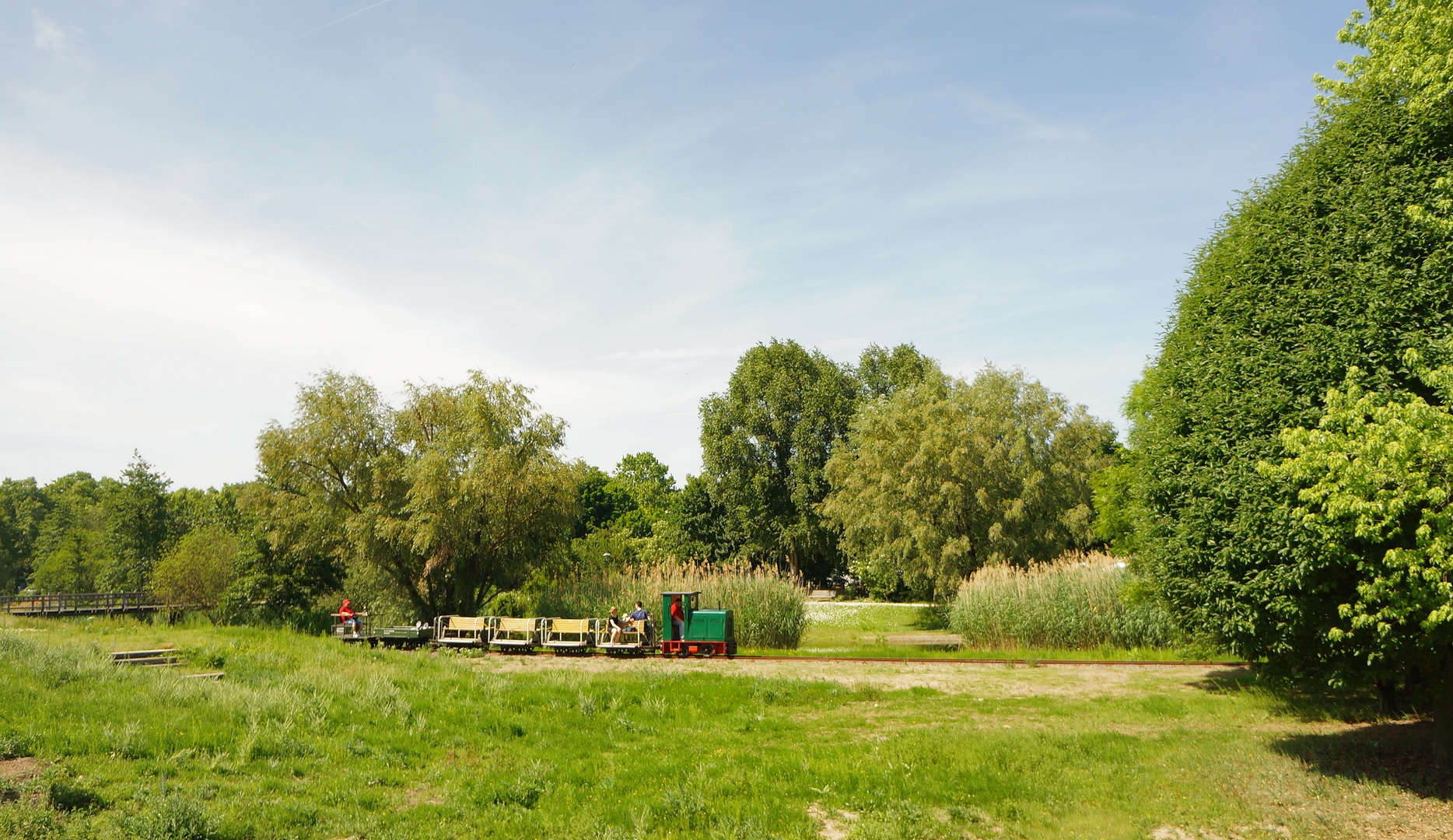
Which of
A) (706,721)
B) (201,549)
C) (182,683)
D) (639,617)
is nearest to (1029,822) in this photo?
(706,721)

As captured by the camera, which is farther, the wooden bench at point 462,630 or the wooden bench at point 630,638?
the wooden bench at point 462,630

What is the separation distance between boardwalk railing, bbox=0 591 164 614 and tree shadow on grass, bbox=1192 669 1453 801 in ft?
164

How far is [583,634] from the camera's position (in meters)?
23.4

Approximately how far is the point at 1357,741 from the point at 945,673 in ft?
26.4

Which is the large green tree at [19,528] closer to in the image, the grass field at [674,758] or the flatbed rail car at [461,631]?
the flatbed rail car at [461,631]

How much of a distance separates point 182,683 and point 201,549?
102 ft

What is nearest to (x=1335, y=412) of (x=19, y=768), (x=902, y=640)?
(x=19, y=768)

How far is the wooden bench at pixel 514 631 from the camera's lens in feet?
76.6

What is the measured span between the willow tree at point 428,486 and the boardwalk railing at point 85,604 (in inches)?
804

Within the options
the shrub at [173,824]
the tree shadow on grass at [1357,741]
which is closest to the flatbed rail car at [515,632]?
the shrub at [173,824]

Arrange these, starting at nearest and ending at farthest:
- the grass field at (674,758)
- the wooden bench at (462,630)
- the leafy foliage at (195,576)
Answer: the grass field at (674,758)
the wooden bench at (462,630)
the leafy foliage at (195,576)

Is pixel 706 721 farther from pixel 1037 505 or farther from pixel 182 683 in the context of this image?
pixel 1037 505

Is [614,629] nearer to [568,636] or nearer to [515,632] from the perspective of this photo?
[568,636]

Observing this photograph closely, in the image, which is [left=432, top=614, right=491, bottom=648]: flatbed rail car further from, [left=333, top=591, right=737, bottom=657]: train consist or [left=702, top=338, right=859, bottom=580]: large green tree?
[left=702, top=338, right=859, bottom=580]: large green tree
